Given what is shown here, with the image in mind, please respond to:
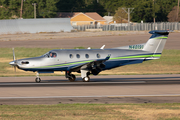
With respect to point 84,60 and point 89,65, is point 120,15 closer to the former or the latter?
point 84,60

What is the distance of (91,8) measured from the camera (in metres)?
154

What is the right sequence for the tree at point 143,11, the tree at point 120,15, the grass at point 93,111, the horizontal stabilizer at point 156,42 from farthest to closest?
the tree at point 143,11 → the tree at point 120,15 → the horizontal stabilizer at point 156,42 → the grass at point 93,111

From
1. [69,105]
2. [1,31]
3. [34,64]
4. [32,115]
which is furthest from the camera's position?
[1,31]

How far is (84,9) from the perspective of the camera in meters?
154

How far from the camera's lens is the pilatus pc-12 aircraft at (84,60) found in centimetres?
2314

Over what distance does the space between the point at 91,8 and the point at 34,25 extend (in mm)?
67041

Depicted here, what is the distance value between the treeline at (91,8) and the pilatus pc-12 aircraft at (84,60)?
312 ft

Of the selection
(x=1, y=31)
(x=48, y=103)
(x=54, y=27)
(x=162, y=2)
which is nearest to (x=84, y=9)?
(x=162, y=2)

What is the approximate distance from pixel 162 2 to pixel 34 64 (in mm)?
122482

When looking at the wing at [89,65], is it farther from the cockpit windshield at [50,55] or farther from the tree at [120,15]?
the tree at [120,15]

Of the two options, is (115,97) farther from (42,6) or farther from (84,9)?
(84,9)

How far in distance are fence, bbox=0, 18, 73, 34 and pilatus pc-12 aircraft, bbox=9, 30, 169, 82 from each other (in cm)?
6681

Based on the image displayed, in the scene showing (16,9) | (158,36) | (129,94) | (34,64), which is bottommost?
(129,94)

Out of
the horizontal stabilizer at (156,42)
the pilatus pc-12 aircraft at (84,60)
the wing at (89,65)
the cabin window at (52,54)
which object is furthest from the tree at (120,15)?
the cabin window at (52,54)
